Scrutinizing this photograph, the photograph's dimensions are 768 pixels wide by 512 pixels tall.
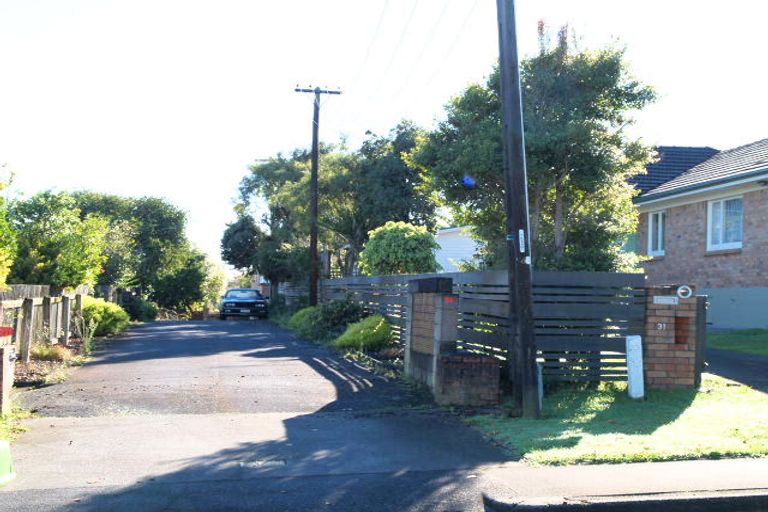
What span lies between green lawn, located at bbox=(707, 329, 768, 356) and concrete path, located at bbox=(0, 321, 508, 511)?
7.64 m

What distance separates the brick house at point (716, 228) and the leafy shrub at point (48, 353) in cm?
1496

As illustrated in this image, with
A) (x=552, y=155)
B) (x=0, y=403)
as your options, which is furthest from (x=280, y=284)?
(x=0, y=403)

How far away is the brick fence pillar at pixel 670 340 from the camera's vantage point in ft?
34.0

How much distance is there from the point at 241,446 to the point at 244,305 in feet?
95.3

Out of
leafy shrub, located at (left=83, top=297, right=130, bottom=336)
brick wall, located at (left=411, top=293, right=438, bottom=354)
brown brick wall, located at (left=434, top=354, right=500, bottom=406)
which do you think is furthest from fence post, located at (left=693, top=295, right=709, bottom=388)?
leafy shrub, located at (left=83, top=297, right=130, bottom=336)

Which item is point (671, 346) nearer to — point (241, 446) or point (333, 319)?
point (241, 446)

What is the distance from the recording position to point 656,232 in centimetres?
2320

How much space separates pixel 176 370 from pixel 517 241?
6.92 metres

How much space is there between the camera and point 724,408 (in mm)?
9344

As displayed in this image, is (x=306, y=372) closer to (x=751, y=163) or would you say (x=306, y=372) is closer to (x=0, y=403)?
(x=0, y=403)

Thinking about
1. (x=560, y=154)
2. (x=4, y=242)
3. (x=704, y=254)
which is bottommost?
(x=4, y=242)

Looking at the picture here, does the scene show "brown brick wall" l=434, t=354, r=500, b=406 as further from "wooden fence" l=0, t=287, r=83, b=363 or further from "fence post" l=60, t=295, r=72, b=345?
"fence post" l=60, t=295, r=72, b=345

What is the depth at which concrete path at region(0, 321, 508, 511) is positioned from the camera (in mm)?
6012

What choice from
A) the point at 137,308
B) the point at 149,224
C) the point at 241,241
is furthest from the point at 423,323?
the point at 149,224
